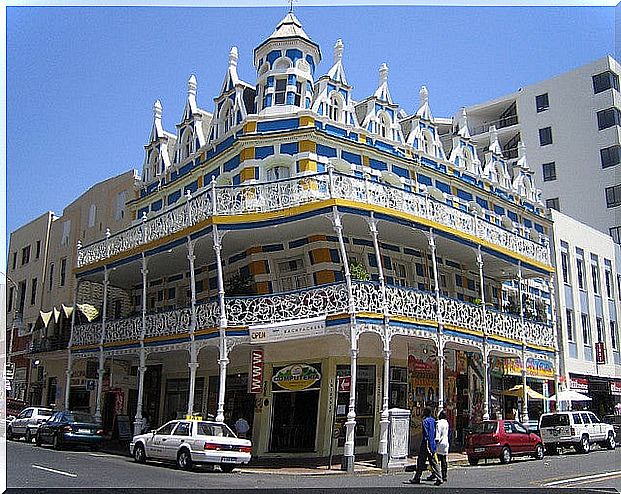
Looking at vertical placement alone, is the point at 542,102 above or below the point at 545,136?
above

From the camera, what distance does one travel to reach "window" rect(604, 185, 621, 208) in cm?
4303

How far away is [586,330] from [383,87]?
16488mm

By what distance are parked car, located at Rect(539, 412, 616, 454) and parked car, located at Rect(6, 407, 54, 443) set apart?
17.5 meters

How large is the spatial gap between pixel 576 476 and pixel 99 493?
1037 cm

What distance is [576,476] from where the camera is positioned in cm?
1633

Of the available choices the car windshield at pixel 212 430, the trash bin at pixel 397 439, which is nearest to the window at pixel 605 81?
the trash bin at pixel 397 439

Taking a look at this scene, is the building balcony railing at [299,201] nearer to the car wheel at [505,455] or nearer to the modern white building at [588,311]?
the car wheel at [505,455]

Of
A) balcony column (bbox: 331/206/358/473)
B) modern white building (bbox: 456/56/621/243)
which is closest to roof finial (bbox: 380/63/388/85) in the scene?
balcony column (bbox: 331/206/358/473)

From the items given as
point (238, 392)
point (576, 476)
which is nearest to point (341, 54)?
point (238, 392)

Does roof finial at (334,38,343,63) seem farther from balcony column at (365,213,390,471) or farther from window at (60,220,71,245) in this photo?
window at (60,220,71,245)

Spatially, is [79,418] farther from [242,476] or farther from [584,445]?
[584,445]

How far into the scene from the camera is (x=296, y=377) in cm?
2217

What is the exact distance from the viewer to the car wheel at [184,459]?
17.3 metres

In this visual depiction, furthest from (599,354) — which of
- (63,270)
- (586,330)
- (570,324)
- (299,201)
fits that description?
(63,270)
